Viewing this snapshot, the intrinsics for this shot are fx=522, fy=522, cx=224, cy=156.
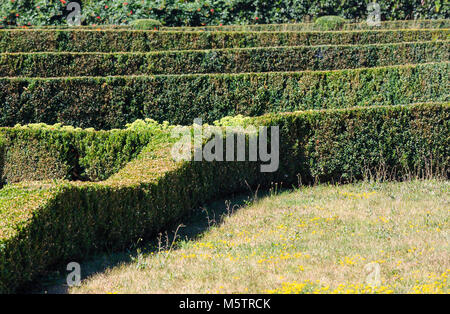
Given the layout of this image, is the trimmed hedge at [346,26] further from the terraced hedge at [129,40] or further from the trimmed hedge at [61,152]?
the trimmed hedge at [61,152]

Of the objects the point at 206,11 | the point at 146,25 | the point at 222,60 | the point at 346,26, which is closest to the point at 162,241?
the point at 222,60

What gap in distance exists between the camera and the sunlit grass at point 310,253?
554 centimetres

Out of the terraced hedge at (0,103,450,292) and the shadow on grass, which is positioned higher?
the terraced hedge at (0,103,450,292)

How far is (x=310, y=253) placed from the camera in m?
6.39

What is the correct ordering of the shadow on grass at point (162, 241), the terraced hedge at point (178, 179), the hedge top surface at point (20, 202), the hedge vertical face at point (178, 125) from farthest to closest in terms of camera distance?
1. the hedge vertical face at point (178, 125)
2. the shadow on grass at point (162, 241)
3. the terraced hedge at point (178, 179)
4. the hedge top surface at point (20, 202)

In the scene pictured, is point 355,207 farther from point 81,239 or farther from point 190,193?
point 81,239

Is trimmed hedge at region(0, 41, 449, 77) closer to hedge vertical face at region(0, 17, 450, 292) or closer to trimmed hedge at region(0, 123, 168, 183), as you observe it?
hedge vertical face at region(0, 17, 450, 292)

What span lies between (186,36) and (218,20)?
268 inches

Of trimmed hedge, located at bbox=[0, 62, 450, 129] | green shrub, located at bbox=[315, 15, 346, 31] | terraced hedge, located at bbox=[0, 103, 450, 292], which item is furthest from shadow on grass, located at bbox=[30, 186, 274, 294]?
green shrub, located at bbox=[315, 15, 346, 31]

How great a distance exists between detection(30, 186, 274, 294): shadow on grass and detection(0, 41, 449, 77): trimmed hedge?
16.8ft

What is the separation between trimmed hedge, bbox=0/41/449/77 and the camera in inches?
498

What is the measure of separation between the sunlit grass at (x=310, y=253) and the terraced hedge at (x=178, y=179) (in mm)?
545

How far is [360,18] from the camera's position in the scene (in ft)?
74.7

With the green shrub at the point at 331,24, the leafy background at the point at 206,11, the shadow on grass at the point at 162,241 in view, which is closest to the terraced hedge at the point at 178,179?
the shadow on grass at the point at 162,241
